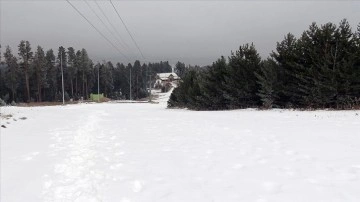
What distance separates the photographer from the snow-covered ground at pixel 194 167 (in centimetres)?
529

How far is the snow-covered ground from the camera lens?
17.3 feet

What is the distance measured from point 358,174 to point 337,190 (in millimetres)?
888

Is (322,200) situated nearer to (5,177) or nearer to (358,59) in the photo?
(5,177)

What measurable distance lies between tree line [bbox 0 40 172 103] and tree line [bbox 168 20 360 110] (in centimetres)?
6209

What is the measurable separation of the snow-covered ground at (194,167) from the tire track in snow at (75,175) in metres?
0.02

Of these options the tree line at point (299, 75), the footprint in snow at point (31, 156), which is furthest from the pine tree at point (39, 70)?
→ the footprint in snow at point (31, 156)

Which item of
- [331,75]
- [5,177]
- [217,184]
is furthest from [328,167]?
[331,75]

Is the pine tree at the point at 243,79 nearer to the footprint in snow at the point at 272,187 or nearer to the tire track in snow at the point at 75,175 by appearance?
the tire track in snow at the point at 75,175

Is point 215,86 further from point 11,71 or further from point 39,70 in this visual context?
point 11,71

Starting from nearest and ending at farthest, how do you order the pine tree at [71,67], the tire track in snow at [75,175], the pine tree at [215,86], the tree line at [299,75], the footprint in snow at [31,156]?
1. the tire track in snow at [75,175]
2. the footprint in snow at [31,156]
3. the tree line at [299,75]
4. the pine tree at [215,86]
5. the pine tree at [71,67]

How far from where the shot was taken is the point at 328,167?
5.97 meters

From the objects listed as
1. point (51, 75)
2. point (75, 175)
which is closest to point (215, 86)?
point (75, 175)

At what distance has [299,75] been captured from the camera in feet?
58.8

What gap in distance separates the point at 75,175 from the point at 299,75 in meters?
14.6
